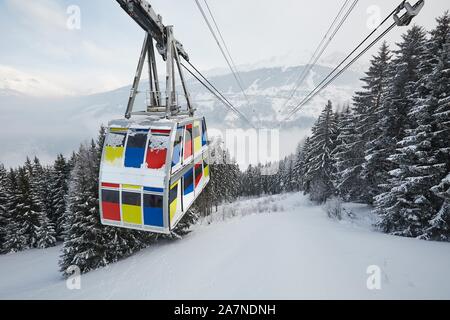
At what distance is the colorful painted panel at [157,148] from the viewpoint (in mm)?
5508

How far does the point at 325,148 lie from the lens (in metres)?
29.6

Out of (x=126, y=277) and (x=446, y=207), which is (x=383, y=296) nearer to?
(x=446, y=207)

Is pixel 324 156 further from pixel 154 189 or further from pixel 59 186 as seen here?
pixel 59 186

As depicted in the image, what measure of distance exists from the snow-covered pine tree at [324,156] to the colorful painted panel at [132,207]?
27.8 m

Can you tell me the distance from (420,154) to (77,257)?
2415 centimetres

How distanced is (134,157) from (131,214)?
5.07ft

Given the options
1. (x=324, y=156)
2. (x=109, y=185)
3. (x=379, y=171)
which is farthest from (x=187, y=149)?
(x=324, y=156)

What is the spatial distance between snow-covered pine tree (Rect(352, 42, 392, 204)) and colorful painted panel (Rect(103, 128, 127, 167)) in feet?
60.1

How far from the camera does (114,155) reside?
19.7 ft

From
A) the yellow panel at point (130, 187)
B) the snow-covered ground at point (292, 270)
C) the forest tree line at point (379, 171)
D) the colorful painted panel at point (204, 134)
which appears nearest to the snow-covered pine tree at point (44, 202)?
the forest tree line at point (379, 171)

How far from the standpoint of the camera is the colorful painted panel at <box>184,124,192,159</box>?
22.1 feet

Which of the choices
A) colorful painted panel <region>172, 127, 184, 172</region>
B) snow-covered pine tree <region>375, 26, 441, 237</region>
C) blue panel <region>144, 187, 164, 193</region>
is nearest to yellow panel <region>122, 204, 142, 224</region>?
blue panel <region>144, 187, 164, 193</region>
